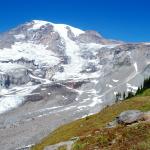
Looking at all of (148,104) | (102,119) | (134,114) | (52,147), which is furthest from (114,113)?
(52,147)

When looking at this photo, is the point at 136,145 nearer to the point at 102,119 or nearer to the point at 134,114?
the point at 134,114

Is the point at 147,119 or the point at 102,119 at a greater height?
the point at 147,119

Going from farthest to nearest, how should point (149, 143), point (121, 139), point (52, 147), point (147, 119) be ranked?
point (147, 119) → point (52, 147) → point (121, 139) → point (149, 143)

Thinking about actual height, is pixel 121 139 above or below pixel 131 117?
above

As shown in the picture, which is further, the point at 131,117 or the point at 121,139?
the point at 131,117

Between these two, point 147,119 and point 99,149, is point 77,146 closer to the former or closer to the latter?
point 99,149

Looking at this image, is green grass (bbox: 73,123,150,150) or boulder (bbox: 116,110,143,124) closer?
green grass (bbox: 73,123,150,150)

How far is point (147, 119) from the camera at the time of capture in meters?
36.8

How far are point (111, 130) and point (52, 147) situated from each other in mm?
4524

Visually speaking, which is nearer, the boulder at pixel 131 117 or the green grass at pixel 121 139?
the green grass at pixel 121 139

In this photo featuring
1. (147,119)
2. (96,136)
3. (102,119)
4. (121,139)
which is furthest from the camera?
(102,119)

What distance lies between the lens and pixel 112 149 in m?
27.8

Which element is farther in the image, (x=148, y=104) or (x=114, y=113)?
(x=114, y=113)

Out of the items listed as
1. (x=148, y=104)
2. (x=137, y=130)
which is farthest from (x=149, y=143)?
(x=148, y=104)
